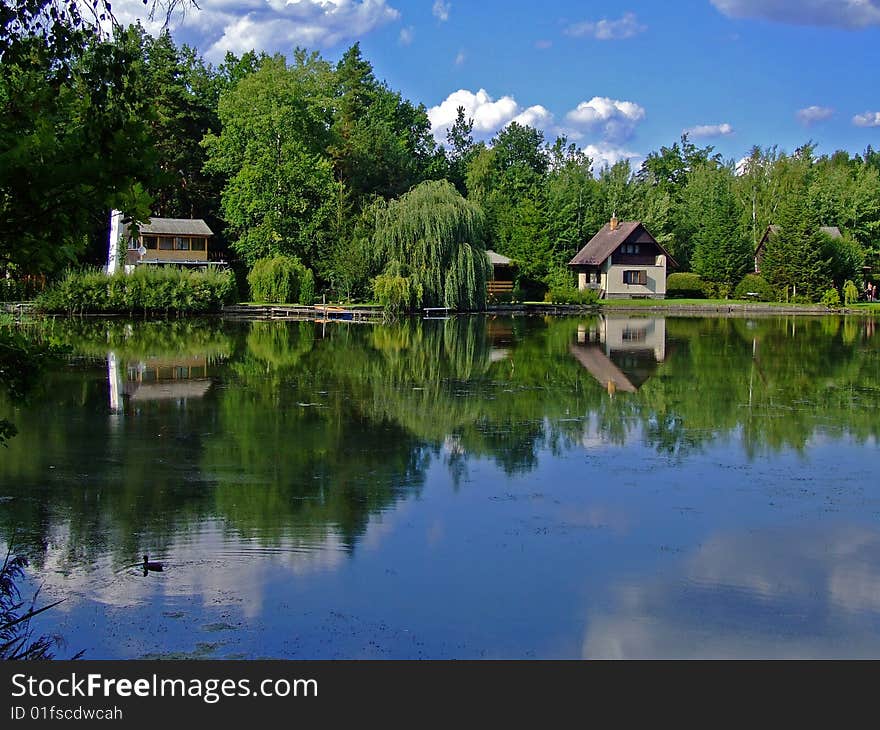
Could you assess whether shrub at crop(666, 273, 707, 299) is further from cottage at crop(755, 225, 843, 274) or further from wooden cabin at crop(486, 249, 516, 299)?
wooden cabin at crop(486, 249, 516, 299)

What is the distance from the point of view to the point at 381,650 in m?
7.70

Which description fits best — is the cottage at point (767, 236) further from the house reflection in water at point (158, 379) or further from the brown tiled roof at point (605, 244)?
the house reflection in water at point (158, 379)

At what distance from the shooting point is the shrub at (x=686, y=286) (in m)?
67.8

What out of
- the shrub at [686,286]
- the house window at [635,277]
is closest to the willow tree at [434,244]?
the house window at [635,277]

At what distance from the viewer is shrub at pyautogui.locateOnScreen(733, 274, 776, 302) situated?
6331 cm

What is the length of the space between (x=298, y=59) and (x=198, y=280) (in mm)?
20362

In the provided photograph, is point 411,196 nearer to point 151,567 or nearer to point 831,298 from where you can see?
point 831,298

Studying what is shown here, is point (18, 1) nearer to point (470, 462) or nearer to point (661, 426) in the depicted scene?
point (470, 462)

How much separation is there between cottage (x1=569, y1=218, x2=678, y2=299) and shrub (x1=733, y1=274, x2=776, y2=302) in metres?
4.84

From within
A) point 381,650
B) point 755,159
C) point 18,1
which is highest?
point 755,159

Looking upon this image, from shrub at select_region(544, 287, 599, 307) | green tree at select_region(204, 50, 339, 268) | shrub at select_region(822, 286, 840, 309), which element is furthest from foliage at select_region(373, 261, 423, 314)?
shrub at select_region(822, 286, 840, 309)

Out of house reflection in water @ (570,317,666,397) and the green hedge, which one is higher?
the green hedge

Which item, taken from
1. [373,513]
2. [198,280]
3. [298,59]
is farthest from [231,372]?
[298,59]

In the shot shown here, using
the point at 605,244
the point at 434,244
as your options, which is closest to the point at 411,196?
the point at 434,244
